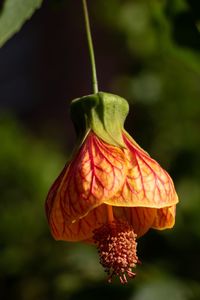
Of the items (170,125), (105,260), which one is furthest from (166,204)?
(170,125)

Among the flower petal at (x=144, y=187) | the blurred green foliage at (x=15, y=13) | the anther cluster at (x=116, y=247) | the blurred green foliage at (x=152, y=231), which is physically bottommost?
the blurred green foliage at (x=152, y=231)

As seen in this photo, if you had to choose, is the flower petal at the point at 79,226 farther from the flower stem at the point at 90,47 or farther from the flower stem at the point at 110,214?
the flower stem at the point at 90,47

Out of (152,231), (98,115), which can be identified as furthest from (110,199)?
(152,231)

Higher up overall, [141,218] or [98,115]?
[98,115]

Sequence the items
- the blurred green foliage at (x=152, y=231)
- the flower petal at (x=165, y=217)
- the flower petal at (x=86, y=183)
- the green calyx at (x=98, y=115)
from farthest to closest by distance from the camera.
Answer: the blurred green foliage at (x=152, y=231) < the green calyx at (x=98, y=115) < the flower petal at (x=165, y=217) < the flower petal at (x=86, y=183)

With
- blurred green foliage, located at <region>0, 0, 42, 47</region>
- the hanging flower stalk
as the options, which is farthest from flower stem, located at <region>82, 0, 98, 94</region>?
blurred green foliage, located at <region>0, 0, 42, 47</region>

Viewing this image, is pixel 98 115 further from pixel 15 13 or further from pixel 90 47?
pixel 15 13

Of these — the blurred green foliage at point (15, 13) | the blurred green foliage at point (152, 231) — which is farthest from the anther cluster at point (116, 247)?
the blurred green foliage at point (152, 231)
